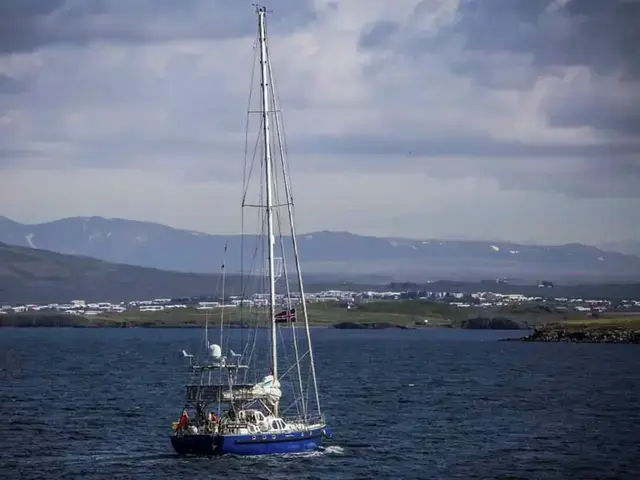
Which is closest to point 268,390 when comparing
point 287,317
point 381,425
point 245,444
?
point 245,444

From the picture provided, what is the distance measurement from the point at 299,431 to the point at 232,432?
353 cm

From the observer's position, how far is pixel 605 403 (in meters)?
108

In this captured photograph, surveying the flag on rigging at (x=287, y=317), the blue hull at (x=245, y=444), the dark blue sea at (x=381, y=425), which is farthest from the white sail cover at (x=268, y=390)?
the dark blue sea at (x=381, y=425)

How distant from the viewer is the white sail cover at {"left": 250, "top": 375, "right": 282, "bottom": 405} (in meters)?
72.2

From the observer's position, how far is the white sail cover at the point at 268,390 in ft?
237

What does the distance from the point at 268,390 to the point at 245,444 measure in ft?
12.5

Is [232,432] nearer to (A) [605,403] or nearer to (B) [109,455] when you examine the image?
(B) [109,455]

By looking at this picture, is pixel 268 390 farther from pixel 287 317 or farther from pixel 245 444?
pixel 287 317

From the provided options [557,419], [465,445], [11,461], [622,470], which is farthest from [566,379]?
[11,461]

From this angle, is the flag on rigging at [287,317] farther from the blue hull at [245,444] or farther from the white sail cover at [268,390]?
the blue hull at [245,444]

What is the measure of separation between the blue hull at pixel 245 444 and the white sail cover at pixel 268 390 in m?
2.78

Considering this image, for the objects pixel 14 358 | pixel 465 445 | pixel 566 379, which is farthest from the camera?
pixel 14 358

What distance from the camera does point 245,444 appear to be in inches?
2741

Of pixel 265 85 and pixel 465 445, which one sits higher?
pixel 265 85
